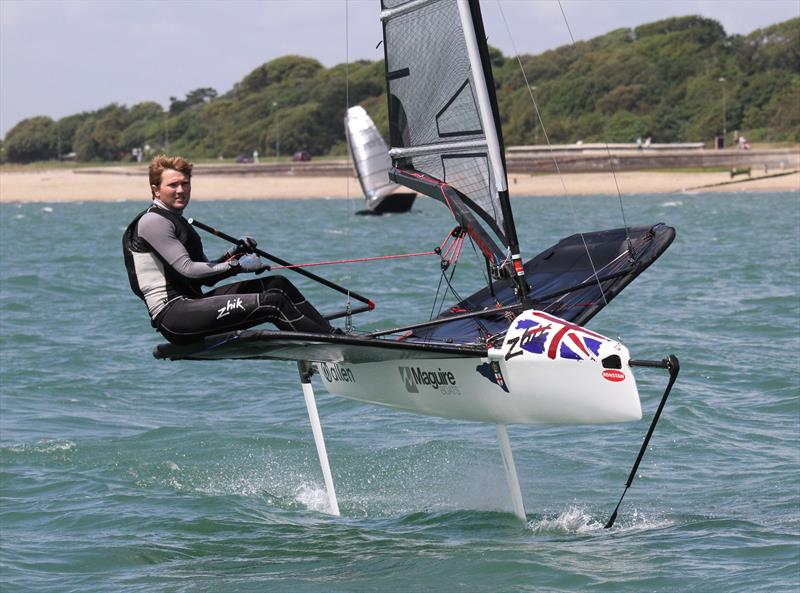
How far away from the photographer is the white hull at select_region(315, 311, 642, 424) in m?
5.57

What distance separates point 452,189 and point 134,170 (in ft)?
223

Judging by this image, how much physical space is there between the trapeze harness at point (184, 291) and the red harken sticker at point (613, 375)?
1387 mm

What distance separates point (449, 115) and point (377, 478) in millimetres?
2303

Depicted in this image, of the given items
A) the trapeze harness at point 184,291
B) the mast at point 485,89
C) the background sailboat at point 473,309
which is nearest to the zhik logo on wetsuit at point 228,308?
the trapeze harness at point 184,291

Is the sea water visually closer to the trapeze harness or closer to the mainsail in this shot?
the trapeze harness

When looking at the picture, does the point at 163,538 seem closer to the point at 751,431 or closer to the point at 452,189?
the point at 452,189

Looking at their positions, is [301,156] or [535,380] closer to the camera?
[535,380]

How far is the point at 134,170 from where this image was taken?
238 ft

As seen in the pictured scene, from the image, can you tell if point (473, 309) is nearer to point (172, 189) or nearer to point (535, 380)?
point (535, 380)

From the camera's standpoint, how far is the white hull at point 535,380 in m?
5.57

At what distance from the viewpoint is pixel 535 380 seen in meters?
5.73

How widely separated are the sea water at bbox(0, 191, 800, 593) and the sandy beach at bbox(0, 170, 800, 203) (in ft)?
120

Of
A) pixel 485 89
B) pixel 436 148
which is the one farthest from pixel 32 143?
pixel 485 89

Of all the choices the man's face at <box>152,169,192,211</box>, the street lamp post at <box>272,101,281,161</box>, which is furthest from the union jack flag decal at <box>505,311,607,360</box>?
the street lamp post at <box>272,101,281,161</box>
